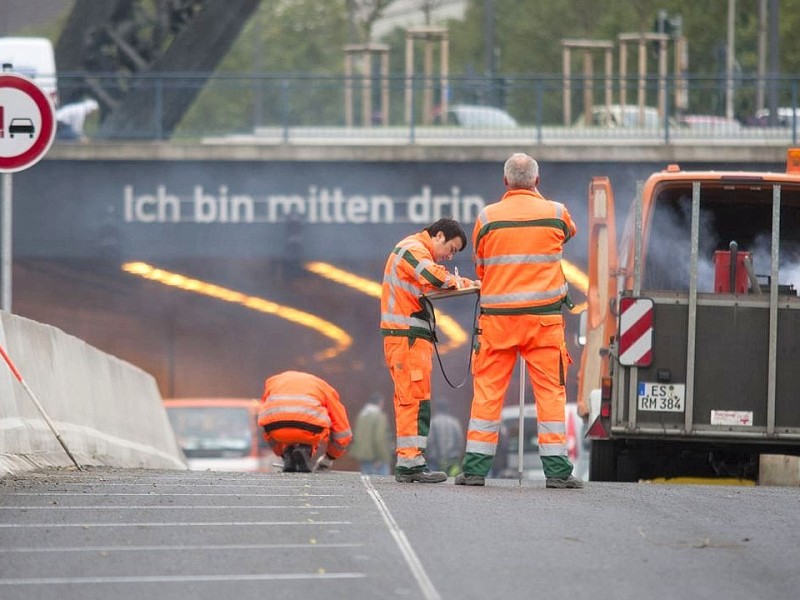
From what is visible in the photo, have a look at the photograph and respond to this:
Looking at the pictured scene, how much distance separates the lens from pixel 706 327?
12.6 meters

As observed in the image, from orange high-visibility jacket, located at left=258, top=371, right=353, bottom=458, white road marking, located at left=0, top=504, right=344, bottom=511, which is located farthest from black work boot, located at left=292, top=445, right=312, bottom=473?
white road marking, located at left=0, top=504, right=344, bottom=511

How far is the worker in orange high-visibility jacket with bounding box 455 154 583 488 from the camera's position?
10609 millimetres

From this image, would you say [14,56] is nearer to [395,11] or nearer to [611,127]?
[611,127]

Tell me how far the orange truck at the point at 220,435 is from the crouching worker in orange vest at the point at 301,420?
8963 mm

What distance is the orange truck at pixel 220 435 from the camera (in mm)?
23391

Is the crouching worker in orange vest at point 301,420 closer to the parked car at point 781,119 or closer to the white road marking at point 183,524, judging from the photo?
the white road marking at point 183,524

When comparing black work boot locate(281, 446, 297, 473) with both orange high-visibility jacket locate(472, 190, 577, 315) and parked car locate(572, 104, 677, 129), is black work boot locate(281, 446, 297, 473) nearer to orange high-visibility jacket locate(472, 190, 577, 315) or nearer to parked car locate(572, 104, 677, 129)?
orange high-visibility jacket locate(472, 190, 577, 315)

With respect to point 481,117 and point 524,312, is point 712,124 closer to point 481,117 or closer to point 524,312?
point 481,117

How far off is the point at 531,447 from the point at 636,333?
39.9 feet

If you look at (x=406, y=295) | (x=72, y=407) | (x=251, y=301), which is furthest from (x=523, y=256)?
(x=251, y=301)

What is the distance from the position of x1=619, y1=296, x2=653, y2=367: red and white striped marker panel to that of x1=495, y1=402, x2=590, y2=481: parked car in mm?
7467

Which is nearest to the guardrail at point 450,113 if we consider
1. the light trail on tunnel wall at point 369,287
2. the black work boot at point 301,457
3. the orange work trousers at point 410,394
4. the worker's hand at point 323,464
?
the light trail on tunnel wall at point 369,287

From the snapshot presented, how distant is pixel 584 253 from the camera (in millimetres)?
29094

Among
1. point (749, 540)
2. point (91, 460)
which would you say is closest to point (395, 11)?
point (91, 460)
